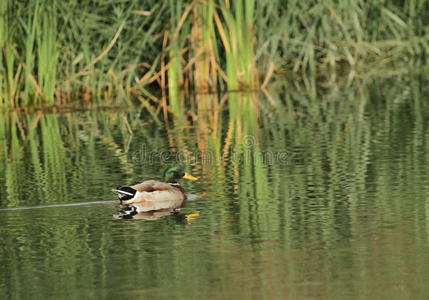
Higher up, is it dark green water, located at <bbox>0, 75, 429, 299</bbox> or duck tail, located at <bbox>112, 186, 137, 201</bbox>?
duck tail, located at <bbox>112, 186, 137, 201</bbox>

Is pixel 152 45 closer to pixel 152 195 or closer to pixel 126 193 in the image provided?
pixel 152 195

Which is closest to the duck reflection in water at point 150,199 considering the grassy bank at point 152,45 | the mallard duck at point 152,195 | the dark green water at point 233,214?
the mallard duck at point 152,195

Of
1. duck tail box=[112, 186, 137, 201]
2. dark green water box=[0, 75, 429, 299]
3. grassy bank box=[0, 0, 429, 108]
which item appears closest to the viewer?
dark green water box=[0, 75, 429, 299]

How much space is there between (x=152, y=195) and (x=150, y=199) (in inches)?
1.5

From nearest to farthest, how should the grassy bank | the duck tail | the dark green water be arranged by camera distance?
the dark green water → the duck tail → the grassy bank

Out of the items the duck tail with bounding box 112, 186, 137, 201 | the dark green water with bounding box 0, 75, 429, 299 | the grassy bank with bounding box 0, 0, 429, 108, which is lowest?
the dark green water with bounding box 0, 75, 429, 299

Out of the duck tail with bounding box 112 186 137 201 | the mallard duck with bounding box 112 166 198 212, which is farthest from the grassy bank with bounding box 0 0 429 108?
the duck tail with bounding box 112 186 137 201

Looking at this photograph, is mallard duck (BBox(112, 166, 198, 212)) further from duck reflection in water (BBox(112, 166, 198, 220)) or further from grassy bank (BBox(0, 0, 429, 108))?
grassy bank (BBox(0, 0, 429, 108))

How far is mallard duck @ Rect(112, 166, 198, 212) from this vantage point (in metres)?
10.5

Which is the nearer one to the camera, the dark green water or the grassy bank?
the dark green water


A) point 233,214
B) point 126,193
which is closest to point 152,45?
point 126,193

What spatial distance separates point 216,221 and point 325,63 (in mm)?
12830

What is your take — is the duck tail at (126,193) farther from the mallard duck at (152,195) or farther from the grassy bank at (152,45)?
the grassy bank at (152,45)

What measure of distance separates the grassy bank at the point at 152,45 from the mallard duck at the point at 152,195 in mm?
7067
